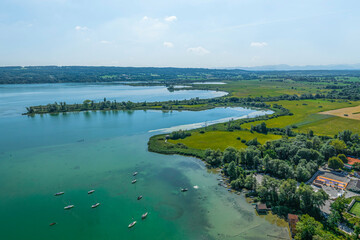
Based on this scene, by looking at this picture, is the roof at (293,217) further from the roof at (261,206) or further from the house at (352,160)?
the house at (352,160)

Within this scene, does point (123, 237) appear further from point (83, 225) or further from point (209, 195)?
point (209, 195)

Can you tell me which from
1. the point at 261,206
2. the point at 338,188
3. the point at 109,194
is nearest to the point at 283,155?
the point at 338,188

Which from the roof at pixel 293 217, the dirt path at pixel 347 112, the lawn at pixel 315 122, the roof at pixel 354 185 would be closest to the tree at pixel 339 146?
the roof at pixel 354 185

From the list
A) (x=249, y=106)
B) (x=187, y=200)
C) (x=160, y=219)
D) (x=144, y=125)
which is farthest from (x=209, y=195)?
(x=249, y=106)

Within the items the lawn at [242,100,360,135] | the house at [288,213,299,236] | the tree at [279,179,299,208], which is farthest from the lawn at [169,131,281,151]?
the house at [288,213,299,236]

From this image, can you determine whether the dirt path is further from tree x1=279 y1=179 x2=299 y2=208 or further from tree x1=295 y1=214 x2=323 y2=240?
tree x1=295 y1=214 x2=323 y2=240

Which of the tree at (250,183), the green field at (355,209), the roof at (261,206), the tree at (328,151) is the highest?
the tree at (328,151)
